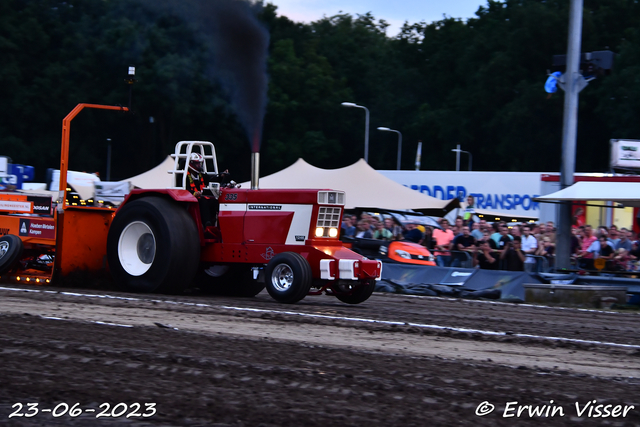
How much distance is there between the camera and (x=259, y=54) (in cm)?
1311

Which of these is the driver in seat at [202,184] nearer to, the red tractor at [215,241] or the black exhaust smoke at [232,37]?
the red tractor at [215,241]

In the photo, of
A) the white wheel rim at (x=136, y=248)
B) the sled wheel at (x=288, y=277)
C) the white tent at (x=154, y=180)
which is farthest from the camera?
the white tent at (x=154, y=180)

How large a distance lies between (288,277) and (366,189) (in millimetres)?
13351

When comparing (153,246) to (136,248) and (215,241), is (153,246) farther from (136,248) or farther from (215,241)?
(215,241)

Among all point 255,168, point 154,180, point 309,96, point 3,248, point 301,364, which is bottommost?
point 301,364

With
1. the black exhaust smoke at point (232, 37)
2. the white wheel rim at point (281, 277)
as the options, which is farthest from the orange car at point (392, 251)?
the white wheel rim at point (281, 277)

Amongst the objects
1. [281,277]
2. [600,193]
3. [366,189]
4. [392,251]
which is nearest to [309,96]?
[366,189]

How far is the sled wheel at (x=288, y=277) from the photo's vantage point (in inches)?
429

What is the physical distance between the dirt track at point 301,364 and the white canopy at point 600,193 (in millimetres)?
5705

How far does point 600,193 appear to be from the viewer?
16391 mm

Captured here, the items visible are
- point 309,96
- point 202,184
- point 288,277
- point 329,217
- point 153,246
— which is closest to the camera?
point 288,277

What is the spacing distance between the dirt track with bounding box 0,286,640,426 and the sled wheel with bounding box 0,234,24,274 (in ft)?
5.99

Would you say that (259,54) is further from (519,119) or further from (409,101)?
(409,101)

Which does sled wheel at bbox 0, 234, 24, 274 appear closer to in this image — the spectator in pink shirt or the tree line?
the spectator in pink shirt
